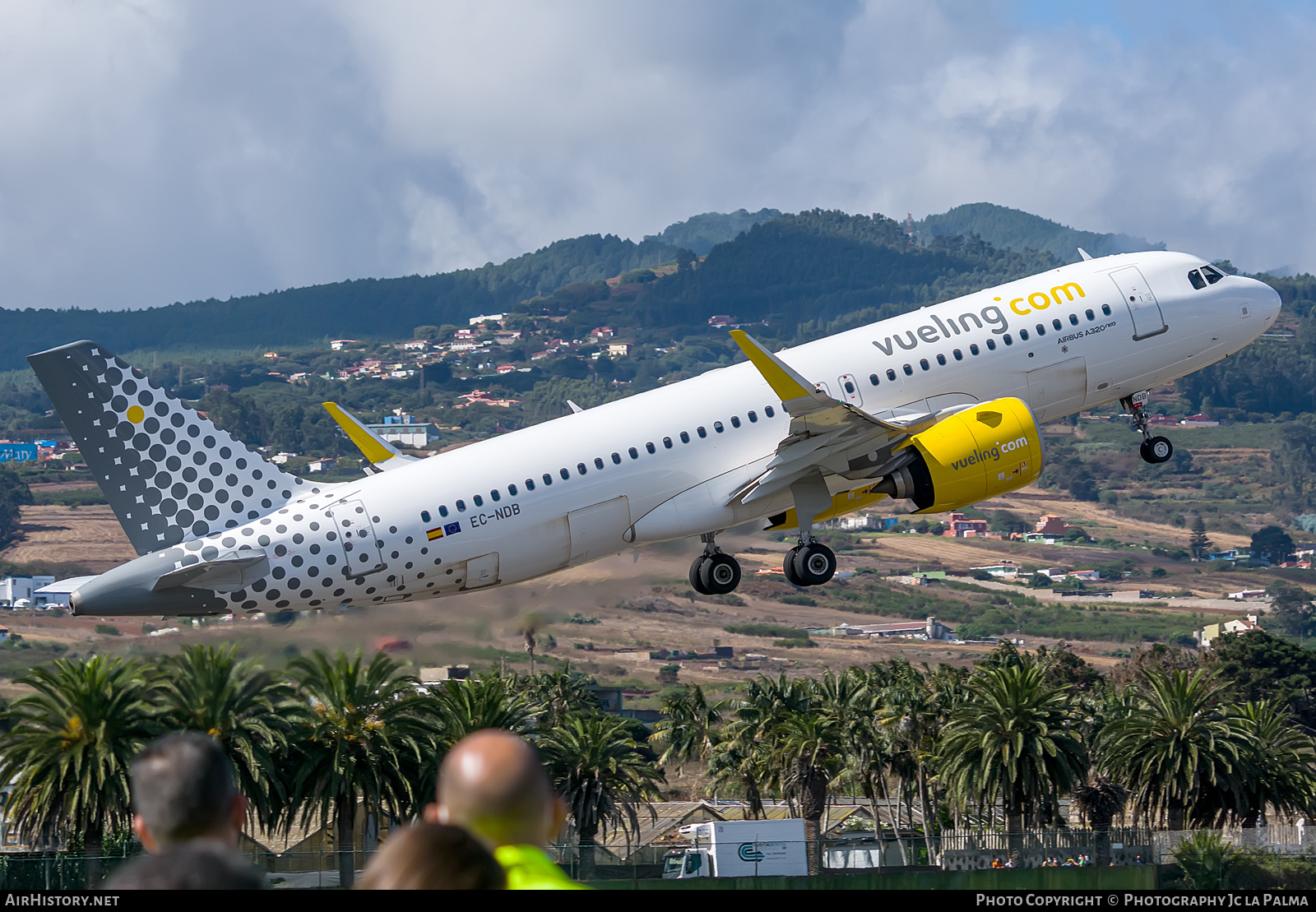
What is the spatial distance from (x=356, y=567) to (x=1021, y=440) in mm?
16295

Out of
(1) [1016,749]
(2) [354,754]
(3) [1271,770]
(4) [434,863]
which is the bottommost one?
(3) [1271,770]

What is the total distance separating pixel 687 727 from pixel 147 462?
91453mm

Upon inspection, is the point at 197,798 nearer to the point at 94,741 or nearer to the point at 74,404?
the point at 74,404

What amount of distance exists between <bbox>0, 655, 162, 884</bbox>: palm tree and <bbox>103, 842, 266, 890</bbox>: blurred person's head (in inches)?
1995

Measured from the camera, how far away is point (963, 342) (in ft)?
129

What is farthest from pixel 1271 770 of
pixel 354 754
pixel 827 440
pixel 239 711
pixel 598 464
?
pixel 598 464

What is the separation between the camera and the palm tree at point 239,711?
44.2m

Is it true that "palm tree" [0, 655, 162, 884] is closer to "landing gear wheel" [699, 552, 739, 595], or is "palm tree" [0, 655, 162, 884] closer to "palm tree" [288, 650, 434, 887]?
"palm tree" [288, 650, 434, 887]

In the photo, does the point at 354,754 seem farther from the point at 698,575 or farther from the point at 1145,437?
the point at 1145,437

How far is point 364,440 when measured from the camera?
136 feet

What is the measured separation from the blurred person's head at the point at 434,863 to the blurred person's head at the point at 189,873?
44 cm

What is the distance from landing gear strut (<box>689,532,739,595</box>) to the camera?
40.4 meters

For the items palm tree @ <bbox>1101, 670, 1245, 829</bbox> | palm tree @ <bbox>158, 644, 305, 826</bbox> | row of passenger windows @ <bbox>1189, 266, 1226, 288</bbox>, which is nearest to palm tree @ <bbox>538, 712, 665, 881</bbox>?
palm tree @ <bbox>158, 644, 305, 826</bbox>

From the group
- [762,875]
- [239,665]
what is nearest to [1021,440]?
[239,665]
